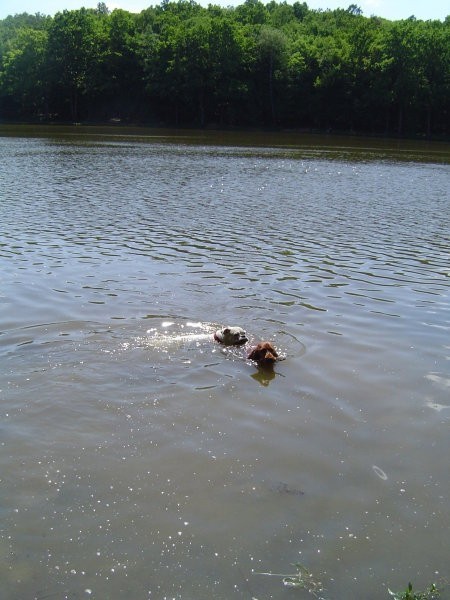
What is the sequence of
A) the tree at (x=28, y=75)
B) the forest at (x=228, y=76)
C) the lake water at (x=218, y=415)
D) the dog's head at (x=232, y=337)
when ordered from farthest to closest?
the tree at (x=28, y=75) < the forest at (x=228, y=76) < the dog's head at (x=232, y=337) < the lake water at (x=218, y=415)

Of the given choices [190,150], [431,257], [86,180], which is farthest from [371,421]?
[190,150]

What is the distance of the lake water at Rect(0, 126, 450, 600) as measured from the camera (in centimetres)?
463

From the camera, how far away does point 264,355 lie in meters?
8.29

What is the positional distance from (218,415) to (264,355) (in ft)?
5.34

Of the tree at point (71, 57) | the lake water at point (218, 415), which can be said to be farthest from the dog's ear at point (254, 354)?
the tree at point (71, 57)

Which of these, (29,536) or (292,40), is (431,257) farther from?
(292,40)

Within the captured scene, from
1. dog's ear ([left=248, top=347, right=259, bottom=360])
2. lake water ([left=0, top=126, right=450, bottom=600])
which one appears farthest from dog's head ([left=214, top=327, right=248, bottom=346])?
dog's ear ([left=248, top=347, right=259, bottom=360])

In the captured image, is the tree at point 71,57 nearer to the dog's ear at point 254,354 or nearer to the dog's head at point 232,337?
the dog's head at point 232,337

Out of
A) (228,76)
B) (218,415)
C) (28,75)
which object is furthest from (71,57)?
(218,415)

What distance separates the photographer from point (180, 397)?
24.1 feet

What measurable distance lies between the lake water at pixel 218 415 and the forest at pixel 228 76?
69373 mm

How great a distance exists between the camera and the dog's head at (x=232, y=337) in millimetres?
8953

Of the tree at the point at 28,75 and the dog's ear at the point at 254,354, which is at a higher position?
the tree at the point at 28,75

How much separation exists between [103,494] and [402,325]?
6677 millimetres
